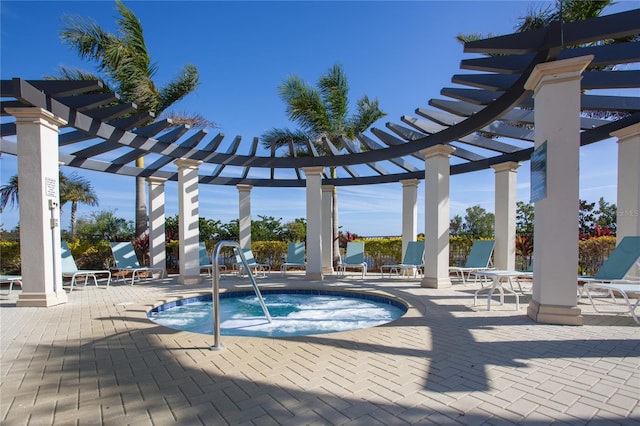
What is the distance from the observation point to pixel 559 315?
178 inches

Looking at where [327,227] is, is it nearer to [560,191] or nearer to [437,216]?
[437,216]

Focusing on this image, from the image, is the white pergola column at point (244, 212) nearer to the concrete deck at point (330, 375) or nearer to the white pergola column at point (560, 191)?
the concrete deck at point (330, 375)

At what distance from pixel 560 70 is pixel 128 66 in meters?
12.8

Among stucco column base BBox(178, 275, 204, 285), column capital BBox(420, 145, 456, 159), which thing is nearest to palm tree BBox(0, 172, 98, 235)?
stucco column base BBox(178, 275, 204, 285)

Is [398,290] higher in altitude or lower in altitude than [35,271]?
lower

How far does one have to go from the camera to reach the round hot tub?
235 inches

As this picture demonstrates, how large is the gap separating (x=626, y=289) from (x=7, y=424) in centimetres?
682

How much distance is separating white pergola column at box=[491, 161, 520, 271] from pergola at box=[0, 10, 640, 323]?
28mm

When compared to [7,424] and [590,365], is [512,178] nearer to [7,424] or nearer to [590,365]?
[590,365]

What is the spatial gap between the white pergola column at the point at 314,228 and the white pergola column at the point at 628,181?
709 centimetres

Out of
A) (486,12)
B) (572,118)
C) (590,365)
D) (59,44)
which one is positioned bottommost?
(590,365)

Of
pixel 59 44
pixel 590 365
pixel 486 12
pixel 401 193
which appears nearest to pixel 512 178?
pixel 401 193

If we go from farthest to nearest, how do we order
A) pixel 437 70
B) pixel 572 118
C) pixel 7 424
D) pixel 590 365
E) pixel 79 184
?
pixel 79 184
pixel 437 70
pixel 572 118
pixel 590 365
pixel 7 424

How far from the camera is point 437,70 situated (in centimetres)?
852
